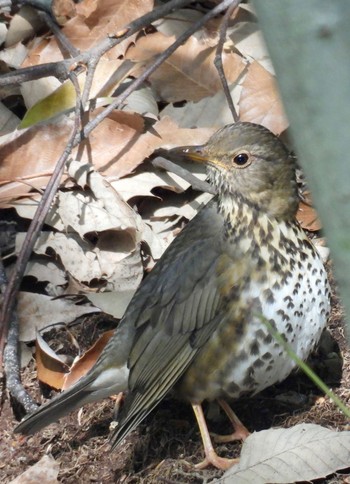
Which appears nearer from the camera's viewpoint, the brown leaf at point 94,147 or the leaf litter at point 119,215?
the leaf litter at point 119,215

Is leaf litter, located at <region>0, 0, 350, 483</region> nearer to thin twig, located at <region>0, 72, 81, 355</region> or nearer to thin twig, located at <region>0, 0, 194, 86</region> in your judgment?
thin twig, located at <region>0, 72, 81, 355</region>

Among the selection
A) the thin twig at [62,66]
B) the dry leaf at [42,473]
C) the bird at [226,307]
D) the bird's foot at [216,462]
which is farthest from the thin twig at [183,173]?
the dry leaf at [42,473]

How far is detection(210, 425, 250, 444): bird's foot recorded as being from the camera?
12.9 ft

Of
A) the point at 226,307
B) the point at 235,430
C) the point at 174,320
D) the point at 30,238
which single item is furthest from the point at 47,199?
the point at 235,430

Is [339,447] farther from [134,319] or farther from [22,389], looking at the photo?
[22,389]

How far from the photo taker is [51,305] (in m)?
4.60

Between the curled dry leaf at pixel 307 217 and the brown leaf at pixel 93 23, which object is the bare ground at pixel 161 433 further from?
the brown leaf at pixel 93 23

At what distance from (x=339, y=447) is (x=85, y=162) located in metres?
2.09

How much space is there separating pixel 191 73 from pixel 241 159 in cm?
145

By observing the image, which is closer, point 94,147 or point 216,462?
point 216,462

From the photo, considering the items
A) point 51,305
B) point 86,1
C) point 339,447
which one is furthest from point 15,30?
point 339,447

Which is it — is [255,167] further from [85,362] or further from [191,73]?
[191,73]

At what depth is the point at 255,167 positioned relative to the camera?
3936mm

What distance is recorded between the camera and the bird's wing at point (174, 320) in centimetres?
381
